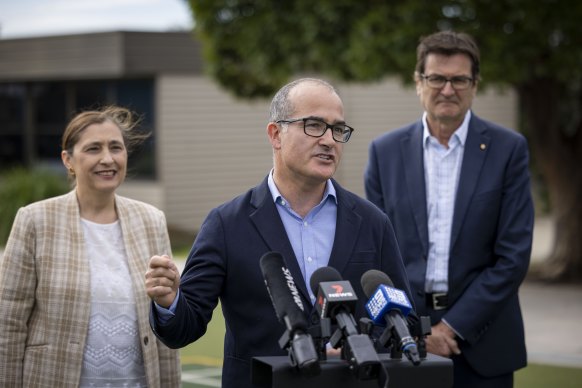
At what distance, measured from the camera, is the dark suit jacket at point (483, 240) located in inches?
203

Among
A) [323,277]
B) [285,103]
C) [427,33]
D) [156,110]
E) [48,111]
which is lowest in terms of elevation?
[323,277]

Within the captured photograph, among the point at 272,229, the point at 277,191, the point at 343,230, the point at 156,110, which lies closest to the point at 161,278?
the point at 272,229

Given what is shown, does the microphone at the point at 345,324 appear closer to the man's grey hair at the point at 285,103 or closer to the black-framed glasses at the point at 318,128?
the black-framed glasses at the point at 318,128

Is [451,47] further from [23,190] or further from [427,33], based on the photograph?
[23,190]

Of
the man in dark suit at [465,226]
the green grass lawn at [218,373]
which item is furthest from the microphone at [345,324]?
the green grass lawn at [218,373]

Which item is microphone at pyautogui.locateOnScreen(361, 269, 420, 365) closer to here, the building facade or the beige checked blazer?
the beige checked blazer

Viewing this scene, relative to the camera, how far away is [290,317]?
9.82 ft

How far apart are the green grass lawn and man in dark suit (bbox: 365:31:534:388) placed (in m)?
4.34

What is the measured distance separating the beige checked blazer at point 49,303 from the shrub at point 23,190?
18.8 m

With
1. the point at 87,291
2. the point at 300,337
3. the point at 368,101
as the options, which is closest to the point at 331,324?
the point at 300,337

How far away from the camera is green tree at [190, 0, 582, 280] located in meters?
13.2

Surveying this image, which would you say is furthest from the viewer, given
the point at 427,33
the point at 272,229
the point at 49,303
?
the point at 427,33

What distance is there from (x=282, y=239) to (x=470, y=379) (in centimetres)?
187

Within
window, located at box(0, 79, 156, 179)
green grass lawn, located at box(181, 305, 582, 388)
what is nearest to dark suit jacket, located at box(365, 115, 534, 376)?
green grass lawn, located at box(181, 305, 582, 388)
